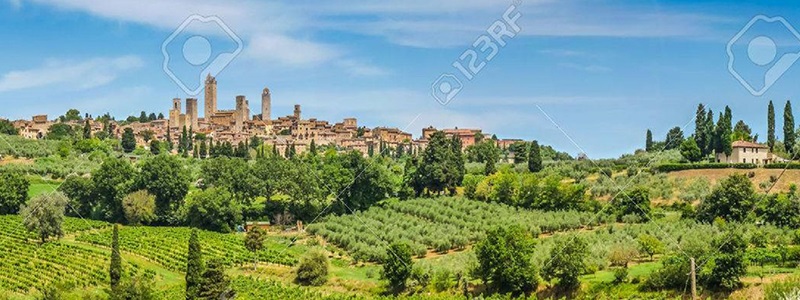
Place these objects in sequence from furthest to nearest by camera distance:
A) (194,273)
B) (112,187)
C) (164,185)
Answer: (112,187), (164,185), (194,273)

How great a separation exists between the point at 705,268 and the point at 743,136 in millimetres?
30500

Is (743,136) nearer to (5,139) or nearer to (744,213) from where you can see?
(744,213)

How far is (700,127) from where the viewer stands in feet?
173

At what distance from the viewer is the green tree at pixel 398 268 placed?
31.7 metres

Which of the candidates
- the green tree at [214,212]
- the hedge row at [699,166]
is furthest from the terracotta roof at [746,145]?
the green tree at [214,212]

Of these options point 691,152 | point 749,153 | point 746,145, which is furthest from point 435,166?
point 749,153

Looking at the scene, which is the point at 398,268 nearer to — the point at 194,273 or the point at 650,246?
the point at 194,273

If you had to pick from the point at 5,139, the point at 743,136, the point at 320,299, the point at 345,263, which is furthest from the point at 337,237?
the point at 5,139

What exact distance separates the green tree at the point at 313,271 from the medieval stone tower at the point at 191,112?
3708 inches

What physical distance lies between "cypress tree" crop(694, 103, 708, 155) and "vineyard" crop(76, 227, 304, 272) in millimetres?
25334

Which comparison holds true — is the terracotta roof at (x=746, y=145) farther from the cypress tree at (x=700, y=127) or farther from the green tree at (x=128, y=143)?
the green tree at (x=128, y=143)

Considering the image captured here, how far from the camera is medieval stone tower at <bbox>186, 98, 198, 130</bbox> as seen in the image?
126 meters

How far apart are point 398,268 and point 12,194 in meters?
27.9

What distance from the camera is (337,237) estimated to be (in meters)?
42.1
